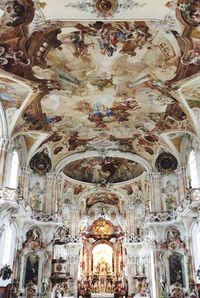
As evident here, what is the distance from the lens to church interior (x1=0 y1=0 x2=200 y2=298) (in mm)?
14539

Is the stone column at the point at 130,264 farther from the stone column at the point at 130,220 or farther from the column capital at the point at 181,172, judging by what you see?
the column capital at the point at 181,172

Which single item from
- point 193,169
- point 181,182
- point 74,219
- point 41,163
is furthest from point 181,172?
A: point 74,219

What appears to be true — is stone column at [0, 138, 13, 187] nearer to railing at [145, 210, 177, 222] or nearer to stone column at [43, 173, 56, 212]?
stone column at [43, 173, 56, 212]

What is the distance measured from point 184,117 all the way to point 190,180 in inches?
165

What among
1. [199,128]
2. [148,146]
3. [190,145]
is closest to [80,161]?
[148,146]

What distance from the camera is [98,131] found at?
24.7m

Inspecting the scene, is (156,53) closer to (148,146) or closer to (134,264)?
(148,146)

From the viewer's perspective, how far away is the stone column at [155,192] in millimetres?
25078

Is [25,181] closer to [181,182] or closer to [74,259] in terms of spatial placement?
[181,182]

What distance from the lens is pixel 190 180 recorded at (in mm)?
21656

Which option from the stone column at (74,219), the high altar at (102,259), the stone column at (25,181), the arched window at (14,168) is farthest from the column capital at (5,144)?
the high altar at (102,259)

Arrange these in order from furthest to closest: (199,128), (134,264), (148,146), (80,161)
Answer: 1. (134,264)
2. (80,161)
3. (148,146)
4. (199,128)

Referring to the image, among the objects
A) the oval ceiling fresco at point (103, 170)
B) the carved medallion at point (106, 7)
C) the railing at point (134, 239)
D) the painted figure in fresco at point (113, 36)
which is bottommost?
the railing at point (134, 239)

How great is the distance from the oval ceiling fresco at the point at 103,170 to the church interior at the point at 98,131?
103 millimetres
